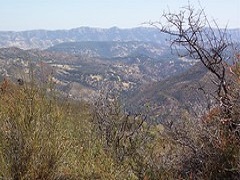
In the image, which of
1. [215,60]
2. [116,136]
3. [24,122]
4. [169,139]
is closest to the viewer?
[24,122]

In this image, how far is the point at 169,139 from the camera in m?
5.85

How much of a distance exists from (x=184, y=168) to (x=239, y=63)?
1.47m

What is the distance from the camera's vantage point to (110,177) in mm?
4398

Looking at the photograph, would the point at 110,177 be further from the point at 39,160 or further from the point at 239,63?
the point at 239,63

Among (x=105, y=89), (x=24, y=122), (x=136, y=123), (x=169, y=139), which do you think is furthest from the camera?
(x=105, y=89)

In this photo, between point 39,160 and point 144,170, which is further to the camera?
point 144,170

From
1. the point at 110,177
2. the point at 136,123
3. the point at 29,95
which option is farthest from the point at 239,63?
the point at 136,123

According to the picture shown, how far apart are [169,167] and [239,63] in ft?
5.07

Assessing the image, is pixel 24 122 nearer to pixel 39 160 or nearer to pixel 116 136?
pixel 39 160

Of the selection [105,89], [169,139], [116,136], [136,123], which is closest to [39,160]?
[169,139]

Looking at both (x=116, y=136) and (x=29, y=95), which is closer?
(x=29, y=95)

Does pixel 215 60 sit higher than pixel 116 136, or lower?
higher

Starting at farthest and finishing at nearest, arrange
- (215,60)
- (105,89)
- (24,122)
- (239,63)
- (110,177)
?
(105,89)
(215,60)
(239,63)
(110,177)
(24,122)

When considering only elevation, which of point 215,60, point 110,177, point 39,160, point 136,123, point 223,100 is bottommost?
point 136,123
